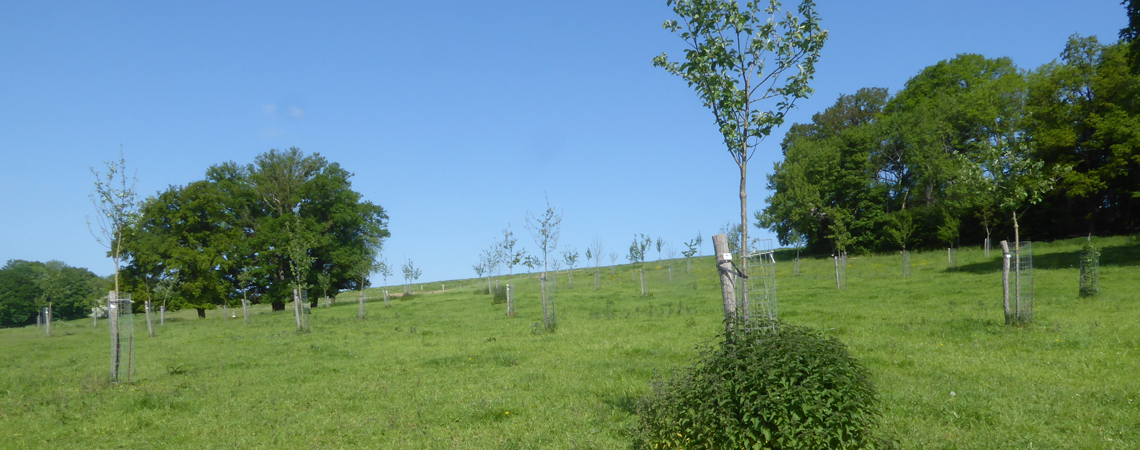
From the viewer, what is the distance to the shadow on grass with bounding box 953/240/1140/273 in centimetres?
2841

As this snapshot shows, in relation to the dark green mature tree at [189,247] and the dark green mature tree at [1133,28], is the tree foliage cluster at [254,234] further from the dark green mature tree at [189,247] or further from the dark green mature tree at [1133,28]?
the dark green mature tree at [1133,28]

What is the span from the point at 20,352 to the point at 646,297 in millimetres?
26410

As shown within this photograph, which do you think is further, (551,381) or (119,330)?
(119,330)

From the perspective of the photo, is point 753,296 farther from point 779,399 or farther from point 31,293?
point 31,293

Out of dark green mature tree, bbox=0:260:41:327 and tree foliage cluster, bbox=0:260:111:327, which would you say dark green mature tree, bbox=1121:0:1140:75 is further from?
dark green mature tree, bbox=0:260:41:327

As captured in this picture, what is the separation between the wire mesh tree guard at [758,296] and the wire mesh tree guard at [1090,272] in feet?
60.9

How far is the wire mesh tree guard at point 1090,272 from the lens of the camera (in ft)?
63.2

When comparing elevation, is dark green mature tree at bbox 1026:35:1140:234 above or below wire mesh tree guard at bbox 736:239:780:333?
above

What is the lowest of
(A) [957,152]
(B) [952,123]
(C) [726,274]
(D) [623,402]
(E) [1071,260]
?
(D) [623,402]

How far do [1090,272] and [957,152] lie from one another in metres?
13.9

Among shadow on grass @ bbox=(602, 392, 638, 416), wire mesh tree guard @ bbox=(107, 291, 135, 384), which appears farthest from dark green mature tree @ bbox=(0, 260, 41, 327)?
shadow on grass @ bbox=(602, 392, 638, 416)

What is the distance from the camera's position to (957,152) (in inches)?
1257

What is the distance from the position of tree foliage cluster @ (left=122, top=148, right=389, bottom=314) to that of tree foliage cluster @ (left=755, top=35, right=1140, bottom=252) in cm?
3824


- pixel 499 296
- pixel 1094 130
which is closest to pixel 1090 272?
pixel 1094 130
